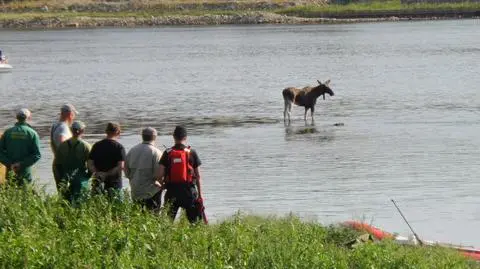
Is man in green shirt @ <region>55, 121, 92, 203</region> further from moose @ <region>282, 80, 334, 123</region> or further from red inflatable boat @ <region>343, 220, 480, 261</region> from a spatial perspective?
moose @ <region>282, 80, 334, 123</region>

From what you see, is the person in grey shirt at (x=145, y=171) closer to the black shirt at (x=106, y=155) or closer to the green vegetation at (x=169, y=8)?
the black shirt at (x=106, y=155)

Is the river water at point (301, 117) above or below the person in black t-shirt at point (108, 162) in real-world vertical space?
below

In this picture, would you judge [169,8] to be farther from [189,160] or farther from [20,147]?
[189,160]

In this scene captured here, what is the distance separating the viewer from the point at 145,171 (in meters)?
16.0

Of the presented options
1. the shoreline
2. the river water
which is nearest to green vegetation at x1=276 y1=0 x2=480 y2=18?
the shoreline

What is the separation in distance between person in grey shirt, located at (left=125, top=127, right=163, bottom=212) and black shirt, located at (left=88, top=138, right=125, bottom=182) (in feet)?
0.54

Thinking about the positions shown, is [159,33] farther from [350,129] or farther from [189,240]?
[189,240]

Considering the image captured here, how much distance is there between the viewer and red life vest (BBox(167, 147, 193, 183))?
15.7 meters

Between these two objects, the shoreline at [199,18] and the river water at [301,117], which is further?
the shoreline at [199,18]

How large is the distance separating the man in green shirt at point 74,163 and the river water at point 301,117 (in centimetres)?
380

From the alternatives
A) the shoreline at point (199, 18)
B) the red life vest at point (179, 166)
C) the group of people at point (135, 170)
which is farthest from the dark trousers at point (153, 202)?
the shoreline at point (199, 18)

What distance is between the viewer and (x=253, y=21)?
143 meters

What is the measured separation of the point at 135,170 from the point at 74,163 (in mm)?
907

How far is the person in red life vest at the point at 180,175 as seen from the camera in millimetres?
15711
